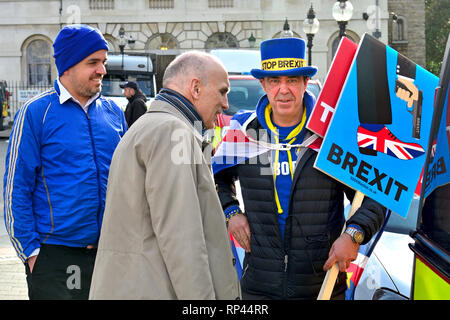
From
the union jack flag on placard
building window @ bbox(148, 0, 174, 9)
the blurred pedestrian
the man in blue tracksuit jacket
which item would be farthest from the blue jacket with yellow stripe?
building window @ bbox(148, 0, 174, 9)

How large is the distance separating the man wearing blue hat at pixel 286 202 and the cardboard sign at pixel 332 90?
9cm

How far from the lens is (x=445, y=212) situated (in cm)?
245

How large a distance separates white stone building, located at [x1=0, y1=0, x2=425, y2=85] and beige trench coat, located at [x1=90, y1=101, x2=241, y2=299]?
3106cm

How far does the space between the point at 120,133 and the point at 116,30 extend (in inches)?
1250

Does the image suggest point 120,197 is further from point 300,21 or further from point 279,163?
point 300,21

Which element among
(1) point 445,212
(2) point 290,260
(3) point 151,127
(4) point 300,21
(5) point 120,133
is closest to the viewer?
(3) point 151,127

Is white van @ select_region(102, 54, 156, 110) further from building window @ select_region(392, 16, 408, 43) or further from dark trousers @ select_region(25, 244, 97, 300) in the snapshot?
building window @ select_region(392, 16, 408, 43)

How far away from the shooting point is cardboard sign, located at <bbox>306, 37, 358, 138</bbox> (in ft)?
10.5

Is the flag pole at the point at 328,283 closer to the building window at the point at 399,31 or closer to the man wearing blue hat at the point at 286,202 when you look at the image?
the man wearing blue hat at the point at 286,202

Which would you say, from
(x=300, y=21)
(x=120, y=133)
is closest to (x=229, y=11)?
A: (x=300, y=21)

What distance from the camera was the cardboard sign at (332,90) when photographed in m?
Result: 3.20

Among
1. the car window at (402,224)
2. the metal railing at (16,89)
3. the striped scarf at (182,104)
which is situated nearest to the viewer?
the striped scarf at (182,104)

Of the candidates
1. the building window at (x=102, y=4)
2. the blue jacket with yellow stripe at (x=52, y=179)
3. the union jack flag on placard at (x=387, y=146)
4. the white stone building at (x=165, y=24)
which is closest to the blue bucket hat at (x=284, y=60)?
the union jack flag on placard at (x=387, y=146)

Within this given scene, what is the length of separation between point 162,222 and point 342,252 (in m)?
1.14
